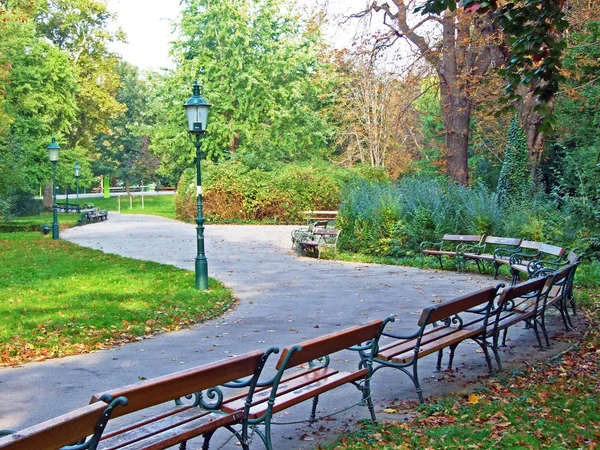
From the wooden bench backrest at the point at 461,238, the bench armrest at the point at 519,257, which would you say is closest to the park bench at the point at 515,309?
the bench armrest at the point at 519,257

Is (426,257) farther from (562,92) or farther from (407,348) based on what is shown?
(407,348)

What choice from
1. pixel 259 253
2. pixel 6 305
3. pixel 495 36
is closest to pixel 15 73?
pixel 259 253

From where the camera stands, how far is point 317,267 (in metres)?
16.1

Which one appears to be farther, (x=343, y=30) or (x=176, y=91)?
(x=176, y=91)

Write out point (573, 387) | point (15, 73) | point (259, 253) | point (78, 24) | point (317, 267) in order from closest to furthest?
point (573, 387)
point (317, 267)
point (259, 253)
point (15, 73)
point (78, 24)

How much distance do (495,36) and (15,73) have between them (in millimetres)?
28588

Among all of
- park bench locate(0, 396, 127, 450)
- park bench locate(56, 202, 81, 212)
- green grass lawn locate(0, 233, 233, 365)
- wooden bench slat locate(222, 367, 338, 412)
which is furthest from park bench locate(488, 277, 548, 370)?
park bench locate(56, 202, 81, 212)

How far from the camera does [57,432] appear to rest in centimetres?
284

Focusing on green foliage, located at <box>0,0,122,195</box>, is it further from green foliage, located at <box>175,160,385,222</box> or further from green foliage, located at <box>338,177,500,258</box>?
green foliage, located at <box>338,177,500,258</box>

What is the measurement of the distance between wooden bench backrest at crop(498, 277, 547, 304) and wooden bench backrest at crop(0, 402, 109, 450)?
468 cm

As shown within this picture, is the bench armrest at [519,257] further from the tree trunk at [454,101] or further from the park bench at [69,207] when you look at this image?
the park bench at [69,207]

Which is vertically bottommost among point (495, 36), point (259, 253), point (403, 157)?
point (259, 253)

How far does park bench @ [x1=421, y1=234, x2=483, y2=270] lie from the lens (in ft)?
50.0

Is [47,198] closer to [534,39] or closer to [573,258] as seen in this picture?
[573,258]
